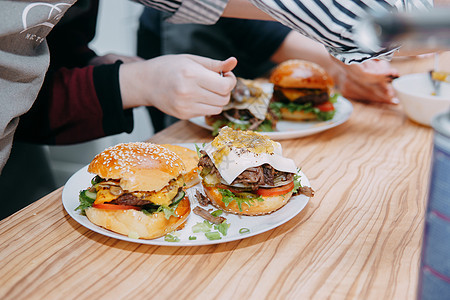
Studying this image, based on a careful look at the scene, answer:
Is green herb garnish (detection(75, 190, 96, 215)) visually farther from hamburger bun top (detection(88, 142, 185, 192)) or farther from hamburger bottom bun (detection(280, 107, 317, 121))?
hamburger bottom bun (detection(280, 107, 317, 121))

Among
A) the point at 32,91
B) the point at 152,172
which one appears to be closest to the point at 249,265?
the point at 152,172

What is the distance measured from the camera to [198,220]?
134cm

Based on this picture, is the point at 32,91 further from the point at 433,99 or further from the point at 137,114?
the point at 137,114

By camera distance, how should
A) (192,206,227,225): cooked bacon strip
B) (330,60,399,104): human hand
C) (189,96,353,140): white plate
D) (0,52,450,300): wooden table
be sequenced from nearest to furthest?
(0,52,450,300): wooden table
(192,206,227,225): cooked bacon strip
(189,96,353,140): white plate
(330,60,399,104): human hand

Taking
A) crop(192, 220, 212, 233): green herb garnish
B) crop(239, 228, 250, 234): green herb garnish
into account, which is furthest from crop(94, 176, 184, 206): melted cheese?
crop(239, 228, 250, 234): green herb garnish

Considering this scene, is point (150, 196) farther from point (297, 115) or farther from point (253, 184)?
point (297, 115)

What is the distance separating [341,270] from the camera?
111 cm

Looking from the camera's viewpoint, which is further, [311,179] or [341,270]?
[311,179]

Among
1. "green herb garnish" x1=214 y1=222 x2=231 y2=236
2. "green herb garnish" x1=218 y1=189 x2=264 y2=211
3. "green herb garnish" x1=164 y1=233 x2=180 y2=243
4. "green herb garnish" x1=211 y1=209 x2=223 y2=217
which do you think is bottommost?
"green herb garnish" x1=211 y1=209 x2=223 y2=217

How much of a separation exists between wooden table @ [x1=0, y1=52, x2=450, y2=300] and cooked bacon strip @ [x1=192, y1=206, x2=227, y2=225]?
0.28 ft

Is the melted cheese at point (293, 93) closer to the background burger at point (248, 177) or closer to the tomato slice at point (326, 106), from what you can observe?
the tomato slice at point (326, 106)

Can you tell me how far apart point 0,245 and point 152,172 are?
0.46m

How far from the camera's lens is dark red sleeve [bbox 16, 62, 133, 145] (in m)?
1.75

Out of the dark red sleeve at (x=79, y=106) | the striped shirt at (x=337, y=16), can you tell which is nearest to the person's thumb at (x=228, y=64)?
the striped shirt at (x=337, y=16)
